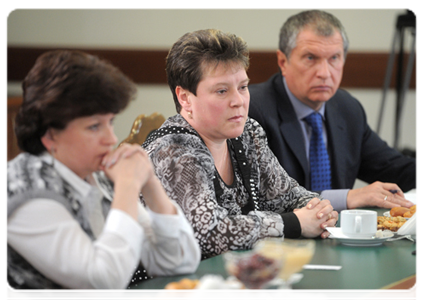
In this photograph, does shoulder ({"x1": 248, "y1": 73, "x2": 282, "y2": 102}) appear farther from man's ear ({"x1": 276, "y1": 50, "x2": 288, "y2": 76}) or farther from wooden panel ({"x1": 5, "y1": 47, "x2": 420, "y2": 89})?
wooden panel ({"x1": 5, "y1": 47, "x2": 420, "y2": 89})

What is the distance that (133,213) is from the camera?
3.67ft

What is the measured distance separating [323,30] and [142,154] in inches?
66.5

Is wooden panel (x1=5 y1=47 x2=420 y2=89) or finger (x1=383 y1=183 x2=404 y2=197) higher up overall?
wooden panel (x1=5 y1=47 x2=420 y2=89)

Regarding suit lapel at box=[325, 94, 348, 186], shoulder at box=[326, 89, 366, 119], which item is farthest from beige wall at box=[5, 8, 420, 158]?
suit lapel at box=[325, 94, 348, 186]

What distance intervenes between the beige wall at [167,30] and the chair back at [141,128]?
104 inches

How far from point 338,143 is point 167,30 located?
2716mm

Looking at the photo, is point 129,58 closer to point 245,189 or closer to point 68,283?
point 245,189

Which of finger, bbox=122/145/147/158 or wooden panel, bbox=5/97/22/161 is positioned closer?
finger, bbox=122/145/147/158

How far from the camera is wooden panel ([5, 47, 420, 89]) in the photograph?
4.93 m

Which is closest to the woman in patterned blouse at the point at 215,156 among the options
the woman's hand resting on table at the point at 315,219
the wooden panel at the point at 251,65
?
the woman's hand resting on table at the point at 315,219

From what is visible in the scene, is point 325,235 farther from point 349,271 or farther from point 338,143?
point 338,143

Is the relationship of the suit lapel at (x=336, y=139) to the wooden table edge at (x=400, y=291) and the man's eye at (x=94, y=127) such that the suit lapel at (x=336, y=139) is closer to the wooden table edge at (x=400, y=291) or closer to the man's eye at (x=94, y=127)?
the wooden table edge at (x=400, y=291)

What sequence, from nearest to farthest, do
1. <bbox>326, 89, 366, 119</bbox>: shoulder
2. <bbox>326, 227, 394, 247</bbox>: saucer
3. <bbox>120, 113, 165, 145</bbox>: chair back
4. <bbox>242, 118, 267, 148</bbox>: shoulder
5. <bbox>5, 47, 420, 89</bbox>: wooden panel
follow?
<bbox>326, 227, 394, 247</bbox>: saucer → <bbox>242, 118, 267, 148</bbox>: shoulder → <bbox>120, 113, 165, 145</bbox>: chair back → <bbox>326, 89, 366, 119</bbox>: shoulder → <bbox>5, 47, 420, 89</bbox>: wooden panel
